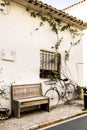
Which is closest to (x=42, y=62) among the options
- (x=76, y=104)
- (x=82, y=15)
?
(x=76, y=104)

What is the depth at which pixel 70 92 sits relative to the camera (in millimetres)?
11766

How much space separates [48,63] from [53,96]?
5.59ft

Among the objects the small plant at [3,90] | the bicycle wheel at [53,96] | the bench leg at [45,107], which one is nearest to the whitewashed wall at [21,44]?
the small plant at [3,90]

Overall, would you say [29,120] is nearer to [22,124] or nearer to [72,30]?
[22,124]

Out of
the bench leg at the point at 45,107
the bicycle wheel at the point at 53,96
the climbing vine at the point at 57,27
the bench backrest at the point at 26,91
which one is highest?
the climbing vine at the point at 57,27

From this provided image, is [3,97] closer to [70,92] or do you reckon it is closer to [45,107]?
[45,107]

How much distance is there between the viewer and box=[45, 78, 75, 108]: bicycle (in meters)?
10.4

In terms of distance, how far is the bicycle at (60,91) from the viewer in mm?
10359

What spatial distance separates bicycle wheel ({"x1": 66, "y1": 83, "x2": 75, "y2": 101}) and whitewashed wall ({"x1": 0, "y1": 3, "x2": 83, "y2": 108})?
80.5 inches

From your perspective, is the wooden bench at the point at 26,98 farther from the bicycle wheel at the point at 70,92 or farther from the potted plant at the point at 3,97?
the bicycle wheel at the point at 70,92

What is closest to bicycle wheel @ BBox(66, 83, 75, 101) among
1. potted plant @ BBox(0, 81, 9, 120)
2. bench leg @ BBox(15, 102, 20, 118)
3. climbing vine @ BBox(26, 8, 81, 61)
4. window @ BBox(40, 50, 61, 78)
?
window @ BBox(40, 50, 61, 78)

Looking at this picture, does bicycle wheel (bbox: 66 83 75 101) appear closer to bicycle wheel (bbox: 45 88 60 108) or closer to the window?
bicycle wheel (bbox: 45 88 60 108)

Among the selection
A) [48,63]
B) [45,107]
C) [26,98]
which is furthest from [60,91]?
[26,98]

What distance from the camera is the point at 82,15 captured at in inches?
608
